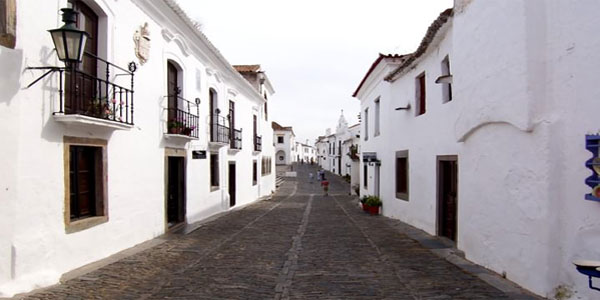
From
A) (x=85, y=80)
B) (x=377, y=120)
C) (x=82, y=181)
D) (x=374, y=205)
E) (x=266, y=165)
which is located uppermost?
(x=377, y=120)

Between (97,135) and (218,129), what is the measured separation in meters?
7.48

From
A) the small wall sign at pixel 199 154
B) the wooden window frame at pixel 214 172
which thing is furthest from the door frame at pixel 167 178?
the wooden window frame at pixel 214 172

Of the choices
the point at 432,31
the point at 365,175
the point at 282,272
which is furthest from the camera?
the point at 365,175

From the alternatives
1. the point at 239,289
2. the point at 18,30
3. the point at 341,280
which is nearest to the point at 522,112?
the point at 341,280

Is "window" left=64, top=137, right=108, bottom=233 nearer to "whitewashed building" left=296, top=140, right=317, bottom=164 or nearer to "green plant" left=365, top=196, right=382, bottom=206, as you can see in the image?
"green plant" left=365, top=196, right=382, bottom=206

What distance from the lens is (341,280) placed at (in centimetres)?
561

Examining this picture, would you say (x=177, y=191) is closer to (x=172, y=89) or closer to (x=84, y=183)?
(x=172, y=89)

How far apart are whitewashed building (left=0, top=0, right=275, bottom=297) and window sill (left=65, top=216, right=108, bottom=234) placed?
2 centimetres

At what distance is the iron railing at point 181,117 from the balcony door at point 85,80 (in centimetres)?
268

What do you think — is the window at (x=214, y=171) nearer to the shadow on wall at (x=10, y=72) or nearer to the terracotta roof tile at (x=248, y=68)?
the shadow on wall at (x=10, y=72)

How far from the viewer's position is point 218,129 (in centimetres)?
1396

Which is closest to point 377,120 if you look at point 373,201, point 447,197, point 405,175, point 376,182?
point 376,182

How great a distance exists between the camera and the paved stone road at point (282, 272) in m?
5.01

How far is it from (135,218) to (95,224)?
1461 mm
